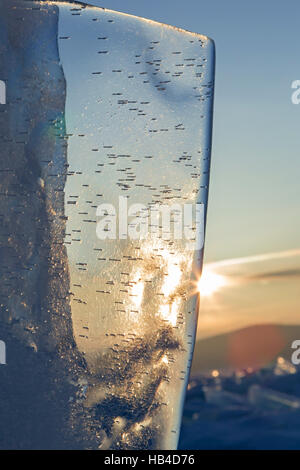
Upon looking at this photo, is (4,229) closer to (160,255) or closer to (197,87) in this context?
(160,255)

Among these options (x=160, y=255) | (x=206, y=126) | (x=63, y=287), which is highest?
(x=206, y=126)

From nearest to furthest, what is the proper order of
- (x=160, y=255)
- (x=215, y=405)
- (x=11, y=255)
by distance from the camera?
(x=11, y=255) → (x=160, y=255) → (x=215, y=405)

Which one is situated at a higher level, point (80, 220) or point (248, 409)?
point (80, 220)

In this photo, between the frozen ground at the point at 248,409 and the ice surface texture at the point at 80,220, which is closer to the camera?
the ice surface texture at the point at 80,220

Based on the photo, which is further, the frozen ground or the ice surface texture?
the frozen ground

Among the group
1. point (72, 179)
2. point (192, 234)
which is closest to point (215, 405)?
point (192, 234)

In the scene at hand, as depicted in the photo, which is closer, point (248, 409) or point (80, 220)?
point (80, 220)

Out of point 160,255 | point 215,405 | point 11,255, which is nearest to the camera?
point 11,255

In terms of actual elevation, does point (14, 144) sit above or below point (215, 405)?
above
